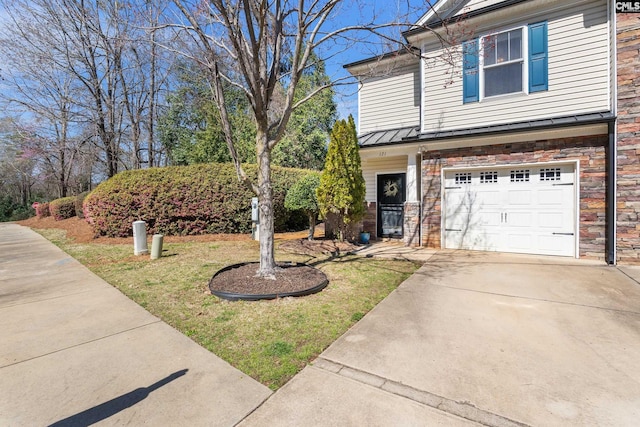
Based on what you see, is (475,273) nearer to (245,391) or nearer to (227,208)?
(245,391)

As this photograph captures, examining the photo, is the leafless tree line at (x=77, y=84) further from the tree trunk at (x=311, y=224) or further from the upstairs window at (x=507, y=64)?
the upstairs window at (x=507, y=64)

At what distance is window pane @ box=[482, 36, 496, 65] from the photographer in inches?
281

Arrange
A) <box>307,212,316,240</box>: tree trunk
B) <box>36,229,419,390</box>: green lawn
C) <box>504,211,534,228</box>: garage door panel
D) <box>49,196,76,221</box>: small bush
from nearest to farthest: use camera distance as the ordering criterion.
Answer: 1. <box>36,229,419,390</box>: green lawn
2. <box>504,211,534,228</box>: garage door panel
3. <box>307,212,316,240</box>: tree trunk
4. <box>49,196,76,221</box>: small bush

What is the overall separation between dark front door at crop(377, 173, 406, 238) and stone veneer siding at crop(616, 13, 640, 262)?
4632 mm

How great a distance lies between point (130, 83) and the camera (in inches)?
594

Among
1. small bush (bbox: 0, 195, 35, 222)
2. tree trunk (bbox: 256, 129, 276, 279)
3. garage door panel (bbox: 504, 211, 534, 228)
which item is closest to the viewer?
tree trunk (bbox: 256, 129, 276, 279)

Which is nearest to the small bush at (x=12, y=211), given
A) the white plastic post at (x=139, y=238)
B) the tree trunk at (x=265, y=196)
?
the white plastic post at (x=139, y=238)

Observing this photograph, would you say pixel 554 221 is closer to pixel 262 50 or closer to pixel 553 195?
pixel 553 195

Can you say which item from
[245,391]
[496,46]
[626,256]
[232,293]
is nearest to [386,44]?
[496,46]

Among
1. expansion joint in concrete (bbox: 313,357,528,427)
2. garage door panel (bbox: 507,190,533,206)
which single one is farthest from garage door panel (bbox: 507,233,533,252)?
expansion joint in concrete (bbox: 313,357,528,427)

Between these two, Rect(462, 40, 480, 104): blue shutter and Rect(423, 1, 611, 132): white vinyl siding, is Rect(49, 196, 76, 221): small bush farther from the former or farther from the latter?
Rect(462, 40, 480, 104): blue shutter

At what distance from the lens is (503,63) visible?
7.08 m

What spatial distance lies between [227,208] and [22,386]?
765 cm

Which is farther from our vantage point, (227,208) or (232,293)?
(227,208)
